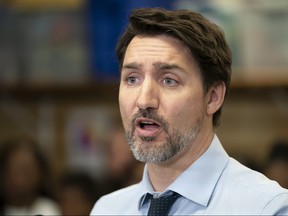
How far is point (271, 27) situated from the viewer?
5922 millimetres

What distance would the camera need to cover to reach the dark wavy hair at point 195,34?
247 centimetres

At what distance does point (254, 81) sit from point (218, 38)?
3448 millimetres

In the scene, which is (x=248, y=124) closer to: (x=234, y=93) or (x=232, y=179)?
(x=234, y=93)

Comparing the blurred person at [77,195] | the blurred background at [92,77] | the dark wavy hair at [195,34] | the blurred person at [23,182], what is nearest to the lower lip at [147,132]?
the dark wavy hair at [195,34]

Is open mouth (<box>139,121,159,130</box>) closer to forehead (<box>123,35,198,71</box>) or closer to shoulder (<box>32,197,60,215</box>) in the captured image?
forehead (<box>123,35,198,71</box>)

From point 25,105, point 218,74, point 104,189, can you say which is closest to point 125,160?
point 104,189

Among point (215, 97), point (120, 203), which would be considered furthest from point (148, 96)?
point (120, 203)

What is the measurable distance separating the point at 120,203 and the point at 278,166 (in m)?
2.06

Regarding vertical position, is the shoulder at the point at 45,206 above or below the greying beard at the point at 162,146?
below

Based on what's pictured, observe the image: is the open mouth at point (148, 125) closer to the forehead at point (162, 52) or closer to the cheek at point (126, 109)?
the cheek at point (126, 109)

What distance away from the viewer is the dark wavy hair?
2.47 meters

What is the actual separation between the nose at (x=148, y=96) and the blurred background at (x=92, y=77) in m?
3.20

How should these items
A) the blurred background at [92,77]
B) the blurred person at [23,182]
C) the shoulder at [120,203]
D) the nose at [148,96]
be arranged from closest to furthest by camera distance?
the nose at [148,96]
the shoulder at [120,203]
the blurred person at [23,182]
the blurred background at [92,77]

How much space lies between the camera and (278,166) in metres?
4.61
